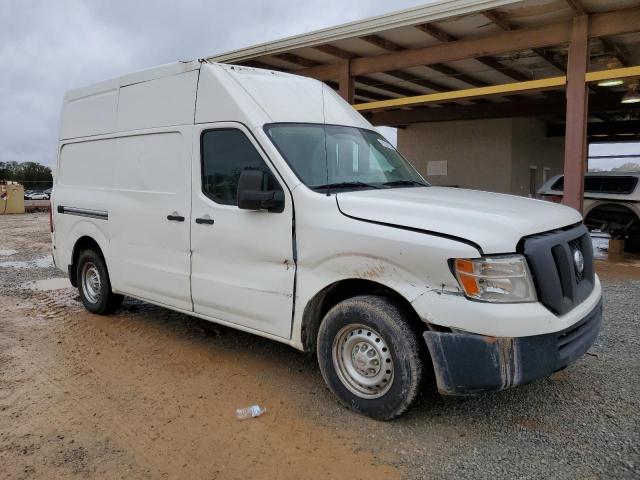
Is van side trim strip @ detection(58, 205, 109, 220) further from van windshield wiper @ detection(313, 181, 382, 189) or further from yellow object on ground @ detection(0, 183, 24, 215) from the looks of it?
yellow object on ground @ detection(0, 183, 24, 215)

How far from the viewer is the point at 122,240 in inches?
216

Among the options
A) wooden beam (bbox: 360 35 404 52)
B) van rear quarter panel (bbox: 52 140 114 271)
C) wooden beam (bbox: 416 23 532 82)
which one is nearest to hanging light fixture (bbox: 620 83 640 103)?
wooden beam (bbox: 416 23 532 82)

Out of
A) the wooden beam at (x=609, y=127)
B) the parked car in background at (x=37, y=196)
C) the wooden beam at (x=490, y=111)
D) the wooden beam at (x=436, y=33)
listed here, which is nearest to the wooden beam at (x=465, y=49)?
the wooden beam at (x=436, y=33)

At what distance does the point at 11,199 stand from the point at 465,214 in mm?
26482

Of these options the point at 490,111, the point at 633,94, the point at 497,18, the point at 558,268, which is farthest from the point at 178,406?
the point at 490,111

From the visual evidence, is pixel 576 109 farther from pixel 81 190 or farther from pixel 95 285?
pixel 95 285

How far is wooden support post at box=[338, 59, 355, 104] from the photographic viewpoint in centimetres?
1080

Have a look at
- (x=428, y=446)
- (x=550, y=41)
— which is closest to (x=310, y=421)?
(x=428, y=446)

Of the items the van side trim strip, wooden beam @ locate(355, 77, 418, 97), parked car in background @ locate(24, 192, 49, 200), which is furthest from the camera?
parked car in background @ locate(24, 192, 49, 200)

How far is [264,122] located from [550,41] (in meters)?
6.34

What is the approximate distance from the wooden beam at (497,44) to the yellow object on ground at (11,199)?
19938mm

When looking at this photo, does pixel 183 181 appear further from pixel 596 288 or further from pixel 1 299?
pixel 1 299

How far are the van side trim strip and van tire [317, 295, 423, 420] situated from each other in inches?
124

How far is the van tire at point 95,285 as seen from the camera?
599 centimetres
